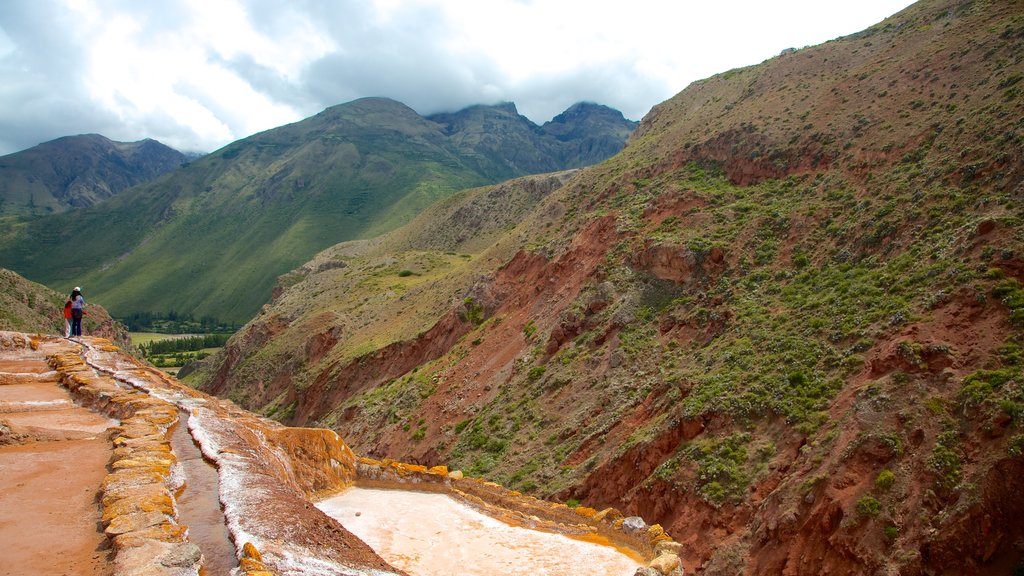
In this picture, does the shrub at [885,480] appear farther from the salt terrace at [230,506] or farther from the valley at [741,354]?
the salt terrace at [230,506]

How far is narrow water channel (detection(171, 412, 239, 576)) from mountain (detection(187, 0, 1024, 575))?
41.4 feet

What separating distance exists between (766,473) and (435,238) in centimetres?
7401

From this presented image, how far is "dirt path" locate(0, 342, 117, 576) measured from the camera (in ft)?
21.3

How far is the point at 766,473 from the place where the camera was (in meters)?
17.0

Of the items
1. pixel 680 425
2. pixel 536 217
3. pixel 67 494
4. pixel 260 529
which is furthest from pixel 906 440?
pixel 536 217

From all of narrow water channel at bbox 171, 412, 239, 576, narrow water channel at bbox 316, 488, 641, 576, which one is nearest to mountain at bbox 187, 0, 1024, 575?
narrow water channel at bbox 316, 488, 641, 576

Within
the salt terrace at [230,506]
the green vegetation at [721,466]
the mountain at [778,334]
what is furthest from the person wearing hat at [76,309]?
the green vegetation at [721,466]

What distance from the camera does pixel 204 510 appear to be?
7.95 meters

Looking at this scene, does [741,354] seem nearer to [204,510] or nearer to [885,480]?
[885,480]

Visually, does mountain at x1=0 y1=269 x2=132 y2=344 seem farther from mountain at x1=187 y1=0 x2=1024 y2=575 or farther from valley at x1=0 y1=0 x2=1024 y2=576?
mountain at x1=187 y1=0 x2=1024 y2=575

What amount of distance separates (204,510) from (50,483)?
271 centimetres

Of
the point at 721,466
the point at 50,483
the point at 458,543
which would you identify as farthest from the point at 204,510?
the point at 721,466

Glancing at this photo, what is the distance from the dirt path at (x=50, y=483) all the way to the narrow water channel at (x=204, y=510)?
899mm

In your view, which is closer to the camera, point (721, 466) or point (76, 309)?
point (721, 466)
